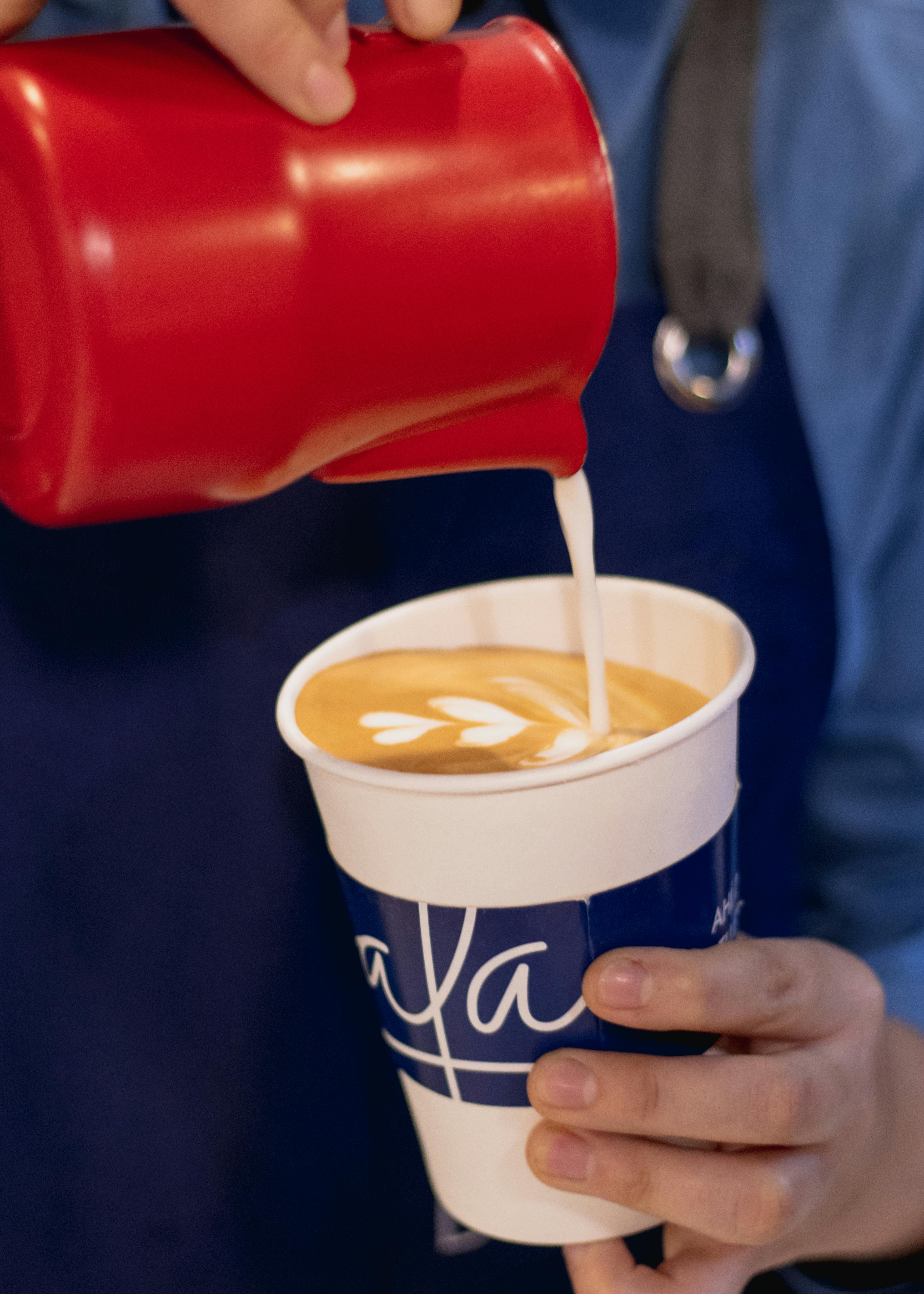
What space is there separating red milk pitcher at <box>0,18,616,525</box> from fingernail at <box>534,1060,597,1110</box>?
335 millimetres

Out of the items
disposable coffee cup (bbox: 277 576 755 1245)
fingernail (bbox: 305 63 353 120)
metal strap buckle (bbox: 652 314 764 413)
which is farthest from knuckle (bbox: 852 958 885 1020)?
→ fingernail (bbox: 305 63 353 120)

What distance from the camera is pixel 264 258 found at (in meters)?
0.38

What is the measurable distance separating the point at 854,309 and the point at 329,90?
0.63 metres

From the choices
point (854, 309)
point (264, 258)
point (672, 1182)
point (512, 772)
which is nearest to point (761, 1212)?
point (672, 1182)

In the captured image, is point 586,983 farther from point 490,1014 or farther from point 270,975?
point 270,975

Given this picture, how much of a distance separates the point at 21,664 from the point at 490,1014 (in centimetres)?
39

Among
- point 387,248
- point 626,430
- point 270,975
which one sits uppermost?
point 387,248

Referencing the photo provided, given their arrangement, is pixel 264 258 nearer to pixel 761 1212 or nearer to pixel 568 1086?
pixel 568 1086

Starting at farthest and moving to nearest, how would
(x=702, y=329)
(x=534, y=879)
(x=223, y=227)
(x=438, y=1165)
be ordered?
(x=702, y=329) < (x=438, y=1165) < (x=534, y=879) < (x=223, y=227)

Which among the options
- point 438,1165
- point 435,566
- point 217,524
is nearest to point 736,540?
point 435,566

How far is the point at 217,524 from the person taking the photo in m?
0.74

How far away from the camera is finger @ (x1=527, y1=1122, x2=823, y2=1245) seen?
582 millimetres

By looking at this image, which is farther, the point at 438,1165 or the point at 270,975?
the point at 270,975

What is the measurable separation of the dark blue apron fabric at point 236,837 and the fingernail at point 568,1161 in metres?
0.30
